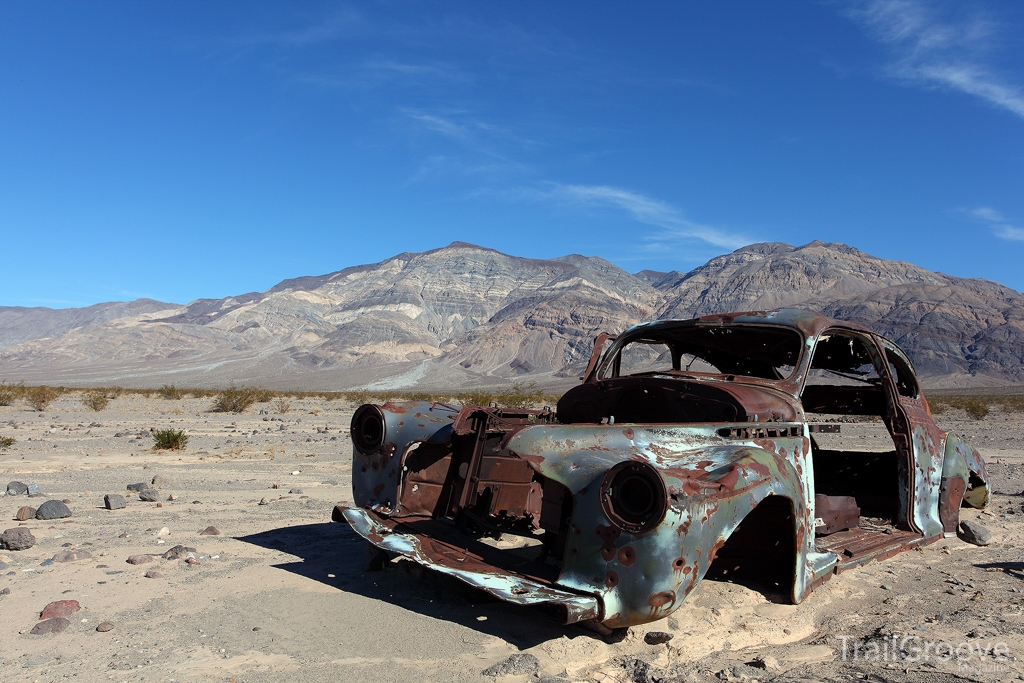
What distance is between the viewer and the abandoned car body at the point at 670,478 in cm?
325

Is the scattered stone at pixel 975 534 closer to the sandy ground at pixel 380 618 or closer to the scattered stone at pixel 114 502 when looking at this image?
the sandy ground at pixel 380 618

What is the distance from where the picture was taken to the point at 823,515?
498cm

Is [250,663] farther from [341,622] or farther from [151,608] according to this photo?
[151,608]

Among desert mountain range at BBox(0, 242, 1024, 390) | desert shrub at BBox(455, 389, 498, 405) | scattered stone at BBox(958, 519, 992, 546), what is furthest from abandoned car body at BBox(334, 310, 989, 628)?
desert mountain range at BBox(0, 242, 1024, 390)

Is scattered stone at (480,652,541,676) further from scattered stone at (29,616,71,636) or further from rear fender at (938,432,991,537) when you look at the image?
rear fender at (938,432,991,537)

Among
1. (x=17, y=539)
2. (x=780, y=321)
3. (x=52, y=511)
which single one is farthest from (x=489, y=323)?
(x=780, y=321)

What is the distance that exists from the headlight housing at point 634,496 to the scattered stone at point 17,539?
4557mm

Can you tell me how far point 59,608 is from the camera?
402 cm

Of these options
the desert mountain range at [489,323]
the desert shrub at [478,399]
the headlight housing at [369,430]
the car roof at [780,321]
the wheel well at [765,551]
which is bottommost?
the wheel well at [765,551]

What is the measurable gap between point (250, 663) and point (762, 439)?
293 centimetres

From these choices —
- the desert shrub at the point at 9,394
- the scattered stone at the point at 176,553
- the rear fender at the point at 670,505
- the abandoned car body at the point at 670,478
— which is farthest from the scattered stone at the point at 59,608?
the desert shrub at the point at 9,394

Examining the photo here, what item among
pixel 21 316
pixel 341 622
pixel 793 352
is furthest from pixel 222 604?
pixel 21 316

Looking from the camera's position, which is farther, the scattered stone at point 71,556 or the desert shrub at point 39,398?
the desert shrub at point 39,398

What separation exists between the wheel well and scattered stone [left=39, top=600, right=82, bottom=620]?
11.9ft
